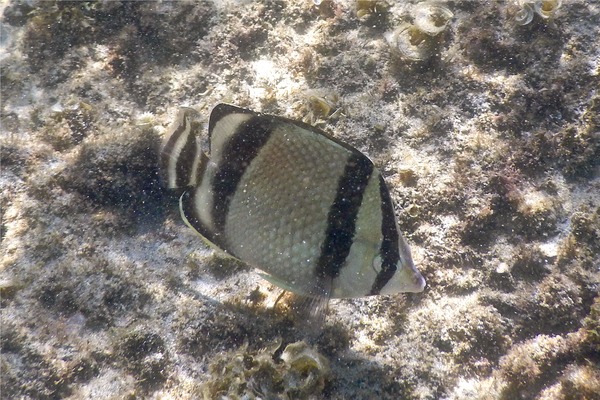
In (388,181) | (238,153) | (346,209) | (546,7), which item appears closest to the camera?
(346,209)

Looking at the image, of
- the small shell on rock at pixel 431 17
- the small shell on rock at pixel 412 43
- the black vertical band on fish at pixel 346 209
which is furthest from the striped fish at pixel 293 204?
the small shell on rock at pixel 431 17

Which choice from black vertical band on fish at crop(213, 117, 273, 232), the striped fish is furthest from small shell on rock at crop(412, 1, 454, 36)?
black vertical band on fish at crop(213, 117, 273, 232)

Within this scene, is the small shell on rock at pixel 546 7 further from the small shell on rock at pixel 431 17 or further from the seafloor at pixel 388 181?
the small shell on rock at pixel 431 17

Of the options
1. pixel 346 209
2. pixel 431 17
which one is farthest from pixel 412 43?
pixel 346 209

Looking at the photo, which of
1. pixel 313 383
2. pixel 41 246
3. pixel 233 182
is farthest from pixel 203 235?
pixel 41 246

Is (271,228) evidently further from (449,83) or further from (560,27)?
(560,27)

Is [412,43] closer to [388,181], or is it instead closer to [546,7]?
[546,7]
